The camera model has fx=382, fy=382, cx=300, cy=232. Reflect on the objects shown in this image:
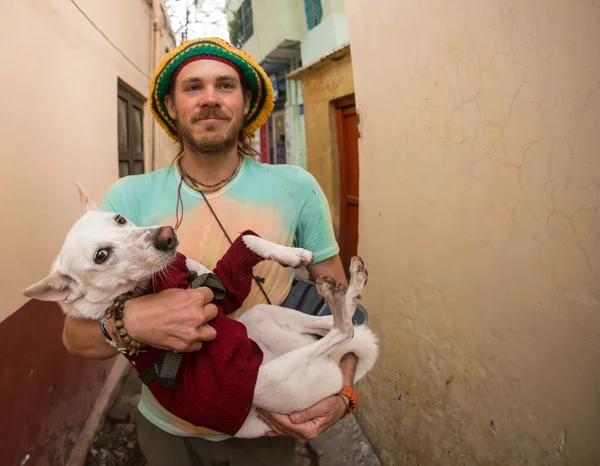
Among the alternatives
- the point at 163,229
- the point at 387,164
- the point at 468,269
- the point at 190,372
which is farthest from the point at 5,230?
the point at 468,269

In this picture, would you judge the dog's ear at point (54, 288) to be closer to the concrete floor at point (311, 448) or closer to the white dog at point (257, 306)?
the white dog at point (257, 306)

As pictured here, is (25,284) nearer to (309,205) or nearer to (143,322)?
(143,322)

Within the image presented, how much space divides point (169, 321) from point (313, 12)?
8.68 metres

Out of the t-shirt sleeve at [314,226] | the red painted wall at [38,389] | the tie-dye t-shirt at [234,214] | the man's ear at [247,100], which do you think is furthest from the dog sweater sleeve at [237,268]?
the red painted wall at [38,389]

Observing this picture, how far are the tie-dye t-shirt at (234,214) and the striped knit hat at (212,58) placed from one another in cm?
32

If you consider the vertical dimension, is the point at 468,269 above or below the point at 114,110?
below

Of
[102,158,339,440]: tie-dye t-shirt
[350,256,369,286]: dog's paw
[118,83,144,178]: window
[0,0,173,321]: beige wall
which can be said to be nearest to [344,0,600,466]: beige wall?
[350,256,369,286]: dog's paw

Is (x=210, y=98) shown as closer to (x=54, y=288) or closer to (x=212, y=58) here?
(x=212, y=58)

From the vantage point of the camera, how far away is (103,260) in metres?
1.30

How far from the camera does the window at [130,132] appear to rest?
484 centimetres

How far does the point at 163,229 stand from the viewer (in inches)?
49.8

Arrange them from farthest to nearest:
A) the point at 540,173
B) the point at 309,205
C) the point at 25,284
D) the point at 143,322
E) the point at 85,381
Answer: the point at 85,381
the point at 25,284
the point at 309,205
the point at 540,173
the point at 143,322

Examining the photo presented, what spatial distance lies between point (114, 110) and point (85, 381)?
2.89 metres

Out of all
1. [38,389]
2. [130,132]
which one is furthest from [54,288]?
A: [130,132]
